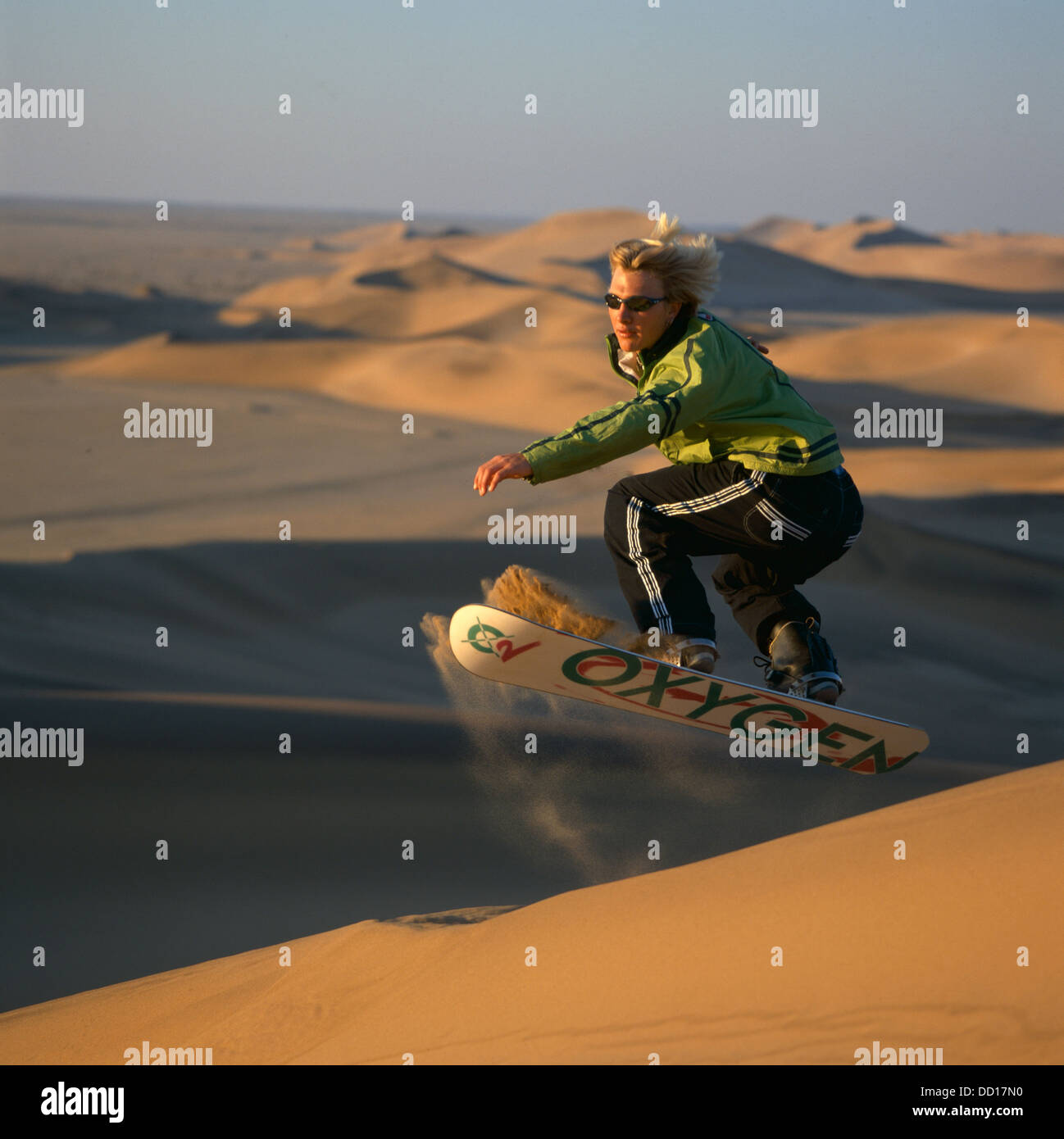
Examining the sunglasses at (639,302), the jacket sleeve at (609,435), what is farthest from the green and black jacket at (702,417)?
the sunglasses at (639,302)

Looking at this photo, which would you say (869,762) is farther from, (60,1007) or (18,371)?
(18,371)

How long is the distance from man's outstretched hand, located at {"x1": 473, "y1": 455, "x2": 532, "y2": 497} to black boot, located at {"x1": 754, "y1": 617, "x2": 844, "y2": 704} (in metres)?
1.89

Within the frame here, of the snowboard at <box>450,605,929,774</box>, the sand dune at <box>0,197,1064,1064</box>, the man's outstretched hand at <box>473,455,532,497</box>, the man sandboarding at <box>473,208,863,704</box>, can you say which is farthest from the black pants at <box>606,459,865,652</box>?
the sand dune at <box>0,197,1064,1064</box>

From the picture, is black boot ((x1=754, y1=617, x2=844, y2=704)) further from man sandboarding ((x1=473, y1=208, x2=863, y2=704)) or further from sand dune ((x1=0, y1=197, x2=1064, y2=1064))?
sand dune ((x1=0, y1=197, x2=1064, y2=1064))

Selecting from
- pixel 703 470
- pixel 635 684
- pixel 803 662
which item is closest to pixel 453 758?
pixel 635 684

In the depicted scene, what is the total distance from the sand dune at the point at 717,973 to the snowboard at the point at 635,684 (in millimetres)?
728

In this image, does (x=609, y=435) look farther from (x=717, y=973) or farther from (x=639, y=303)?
(x=717, y=973)

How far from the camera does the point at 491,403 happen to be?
25203 millimetres

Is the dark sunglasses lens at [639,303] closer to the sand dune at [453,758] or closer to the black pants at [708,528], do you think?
the black pants at [708,528]

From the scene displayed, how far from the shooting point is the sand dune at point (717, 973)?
3412 mm

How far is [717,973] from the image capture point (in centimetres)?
378

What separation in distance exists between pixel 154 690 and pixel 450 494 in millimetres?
8419

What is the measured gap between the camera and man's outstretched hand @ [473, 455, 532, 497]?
395cm

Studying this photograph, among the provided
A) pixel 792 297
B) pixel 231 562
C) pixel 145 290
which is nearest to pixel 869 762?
pixel 231 562
